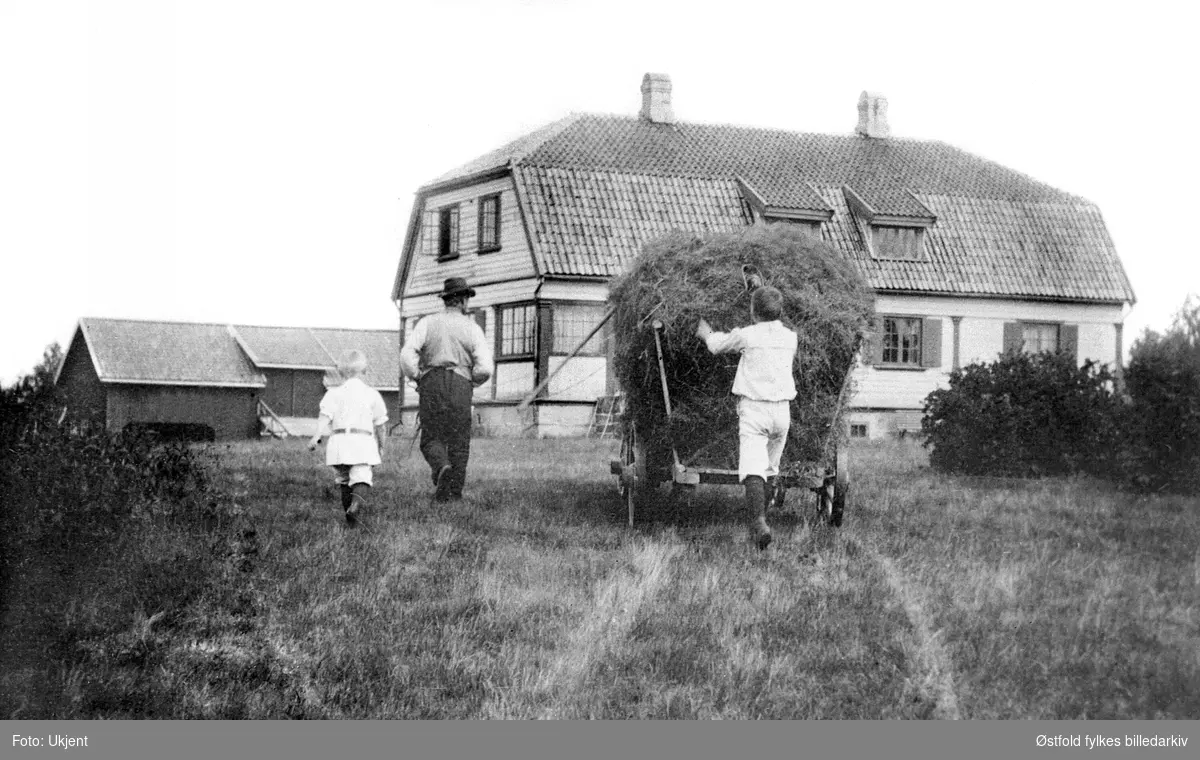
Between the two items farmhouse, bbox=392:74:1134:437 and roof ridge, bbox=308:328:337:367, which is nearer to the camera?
farmhouse, bbox=392:74:1134:437

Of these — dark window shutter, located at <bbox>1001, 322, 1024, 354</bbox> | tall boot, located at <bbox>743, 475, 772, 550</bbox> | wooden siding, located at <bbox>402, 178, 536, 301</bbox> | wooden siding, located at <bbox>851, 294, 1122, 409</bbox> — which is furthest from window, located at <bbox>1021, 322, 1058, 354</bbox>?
tall boot, located at <bbox>743, 475, 772, 550</bbox>

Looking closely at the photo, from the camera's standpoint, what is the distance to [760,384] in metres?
7.89

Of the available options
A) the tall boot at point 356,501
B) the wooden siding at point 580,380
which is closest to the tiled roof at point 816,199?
the wooden siding at point 580,380

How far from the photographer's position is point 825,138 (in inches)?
1005

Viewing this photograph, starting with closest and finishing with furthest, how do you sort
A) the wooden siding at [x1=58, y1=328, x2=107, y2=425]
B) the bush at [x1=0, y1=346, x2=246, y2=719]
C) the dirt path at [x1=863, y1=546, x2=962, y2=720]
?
1. the dirt path at [x1=863, y1=546, x2=962, y2=720]
2. the bush at [x1=0, y1=346, x2=246, y2=719]
3. the wooden siding at [x1=58, y1=328, x2=107, y2=425]

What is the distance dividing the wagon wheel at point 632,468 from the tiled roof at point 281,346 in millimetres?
21079

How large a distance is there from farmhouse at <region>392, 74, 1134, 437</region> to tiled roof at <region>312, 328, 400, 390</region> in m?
2.69

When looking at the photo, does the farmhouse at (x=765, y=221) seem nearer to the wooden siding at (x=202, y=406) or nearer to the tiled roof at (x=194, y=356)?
the tiled roof at (x=194, y=356)

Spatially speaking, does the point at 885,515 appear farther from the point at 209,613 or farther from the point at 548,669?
the point at 209,613

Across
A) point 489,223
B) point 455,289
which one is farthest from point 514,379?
point 455,289

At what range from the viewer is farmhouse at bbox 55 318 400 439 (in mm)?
25938

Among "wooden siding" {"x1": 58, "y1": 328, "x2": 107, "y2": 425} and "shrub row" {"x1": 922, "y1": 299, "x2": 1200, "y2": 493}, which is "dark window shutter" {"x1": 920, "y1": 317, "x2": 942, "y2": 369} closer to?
"shrub row" {"x1": 922, "y1": 299, "x2": 1200, "y2": 493}

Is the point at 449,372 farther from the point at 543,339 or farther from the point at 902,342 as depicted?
the point at 902,342

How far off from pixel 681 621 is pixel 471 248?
53.7 ft
